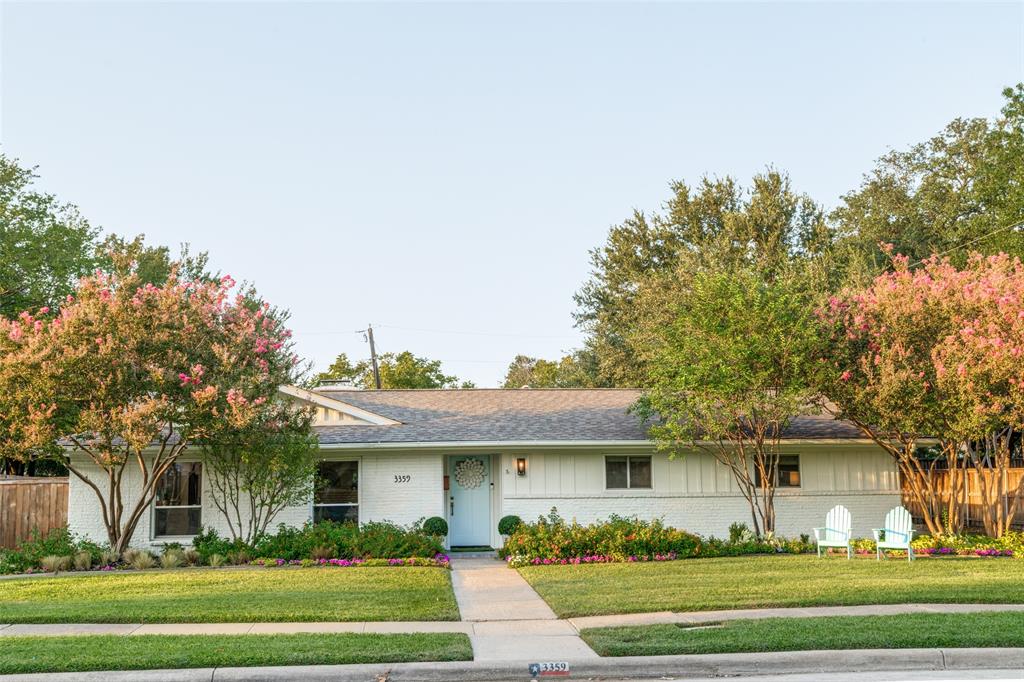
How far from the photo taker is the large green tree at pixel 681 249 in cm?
3434

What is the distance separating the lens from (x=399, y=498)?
19719 mm

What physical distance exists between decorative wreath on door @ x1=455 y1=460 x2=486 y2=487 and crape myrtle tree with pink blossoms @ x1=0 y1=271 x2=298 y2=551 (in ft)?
16.3

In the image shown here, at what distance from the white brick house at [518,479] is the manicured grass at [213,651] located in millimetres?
9798

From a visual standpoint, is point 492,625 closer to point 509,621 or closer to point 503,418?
point 509,621

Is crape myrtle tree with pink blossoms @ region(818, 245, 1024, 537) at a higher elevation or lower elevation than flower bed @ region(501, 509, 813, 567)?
higher

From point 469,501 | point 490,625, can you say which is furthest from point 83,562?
point 490,625

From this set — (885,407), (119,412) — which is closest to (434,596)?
(119,412)

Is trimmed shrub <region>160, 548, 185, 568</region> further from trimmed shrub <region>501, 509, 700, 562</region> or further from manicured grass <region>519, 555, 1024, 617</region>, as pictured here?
manicured grass <region>519, 555, 1024, 617</region>

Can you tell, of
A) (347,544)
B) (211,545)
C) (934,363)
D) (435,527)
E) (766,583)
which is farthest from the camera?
(435,527)

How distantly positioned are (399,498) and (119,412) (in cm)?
623

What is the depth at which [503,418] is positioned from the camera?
21.3 meters

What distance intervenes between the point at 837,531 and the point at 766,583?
4579 mm

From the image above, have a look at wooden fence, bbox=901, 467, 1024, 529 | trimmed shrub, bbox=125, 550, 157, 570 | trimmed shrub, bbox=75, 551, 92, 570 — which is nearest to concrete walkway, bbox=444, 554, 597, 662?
trimmed shrub, bbox=125, 550, 157, 570

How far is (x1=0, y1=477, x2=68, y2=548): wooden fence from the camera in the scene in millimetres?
19719
